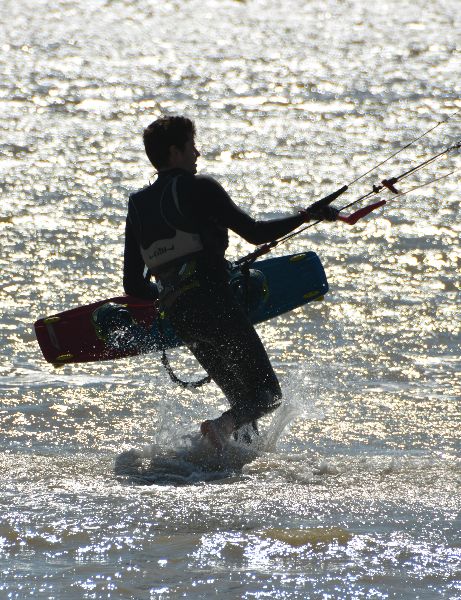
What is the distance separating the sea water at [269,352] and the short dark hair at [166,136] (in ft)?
5.09

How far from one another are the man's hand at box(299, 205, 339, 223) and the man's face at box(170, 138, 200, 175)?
0.58m

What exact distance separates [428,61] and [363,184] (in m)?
7.39

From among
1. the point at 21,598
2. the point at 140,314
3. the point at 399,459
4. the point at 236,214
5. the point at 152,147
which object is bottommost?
the point at 399,459

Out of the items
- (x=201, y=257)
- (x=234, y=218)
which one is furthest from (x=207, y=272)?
(x=234, y=218)

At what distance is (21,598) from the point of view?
453 cm

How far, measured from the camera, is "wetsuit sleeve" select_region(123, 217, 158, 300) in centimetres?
615

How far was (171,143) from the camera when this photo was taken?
585 centimetres

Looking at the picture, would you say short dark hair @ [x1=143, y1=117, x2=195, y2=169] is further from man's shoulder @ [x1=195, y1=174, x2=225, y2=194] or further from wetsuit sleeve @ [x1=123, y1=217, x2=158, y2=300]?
wetsuit sleeve @ [x1=123, y1=217, x2=158, y2=300]

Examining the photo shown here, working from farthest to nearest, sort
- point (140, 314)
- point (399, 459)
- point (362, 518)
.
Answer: point (140, 314) → point (399, 459) → point (362, 518)

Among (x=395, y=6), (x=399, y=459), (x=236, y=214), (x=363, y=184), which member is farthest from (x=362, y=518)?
(x=395, y=6)

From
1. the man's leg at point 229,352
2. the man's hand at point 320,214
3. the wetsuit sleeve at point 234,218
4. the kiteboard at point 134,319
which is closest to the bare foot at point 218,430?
the man's leg at point 229,352

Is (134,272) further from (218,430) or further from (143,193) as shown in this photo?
(218,430)

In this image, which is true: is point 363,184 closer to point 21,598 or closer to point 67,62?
point 67,62

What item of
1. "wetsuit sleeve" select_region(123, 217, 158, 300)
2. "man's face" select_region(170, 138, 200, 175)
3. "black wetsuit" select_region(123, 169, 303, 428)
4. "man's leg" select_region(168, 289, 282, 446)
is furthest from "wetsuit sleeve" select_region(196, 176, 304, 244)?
"wetsuit sleeve" select_region(123, 217, 158, 300)
